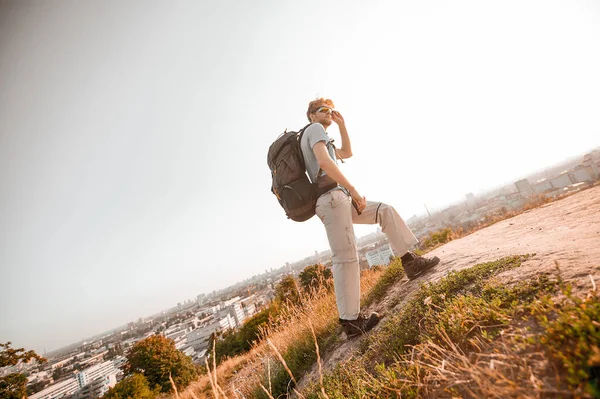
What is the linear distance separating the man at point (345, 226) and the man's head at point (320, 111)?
0.40 metres

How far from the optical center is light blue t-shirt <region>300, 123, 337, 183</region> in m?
2.44

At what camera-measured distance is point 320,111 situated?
9.43 feet

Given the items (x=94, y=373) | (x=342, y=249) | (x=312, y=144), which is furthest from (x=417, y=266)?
(x=94, y=373)

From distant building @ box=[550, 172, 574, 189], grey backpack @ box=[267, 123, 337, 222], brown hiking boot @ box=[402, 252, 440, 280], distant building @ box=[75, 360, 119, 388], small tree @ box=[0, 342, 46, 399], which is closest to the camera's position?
grey backpack @ box=[267, 123, 337, 222]

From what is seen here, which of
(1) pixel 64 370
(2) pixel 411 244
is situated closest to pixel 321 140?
(2) pixel 411 244

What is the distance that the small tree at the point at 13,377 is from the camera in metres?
9.35

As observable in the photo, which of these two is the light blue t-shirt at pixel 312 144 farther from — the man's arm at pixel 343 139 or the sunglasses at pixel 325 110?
the man's arm at pixel 343 139

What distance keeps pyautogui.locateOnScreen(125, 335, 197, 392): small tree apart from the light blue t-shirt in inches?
721

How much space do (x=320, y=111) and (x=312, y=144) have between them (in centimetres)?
68

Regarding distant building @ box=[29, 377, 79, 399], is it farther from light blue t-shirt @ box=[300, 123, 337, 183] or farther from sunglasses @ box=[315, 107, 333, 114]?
sunglasses @ box=[315, 107, 333, 114]

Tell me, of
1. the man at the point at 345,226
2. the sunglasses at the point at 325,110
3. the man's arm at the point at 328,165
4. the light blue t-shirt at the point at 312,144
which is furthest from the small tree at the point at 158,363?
the sunglasses at the point at 325,110

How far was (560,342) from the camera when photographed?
0.84m

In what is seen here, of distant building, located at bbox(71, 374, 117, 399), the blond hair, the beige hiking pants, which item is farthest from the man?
distant building, located at bbox(71, 374, 117, 399)

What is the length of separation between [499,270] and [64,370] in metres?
90.3
